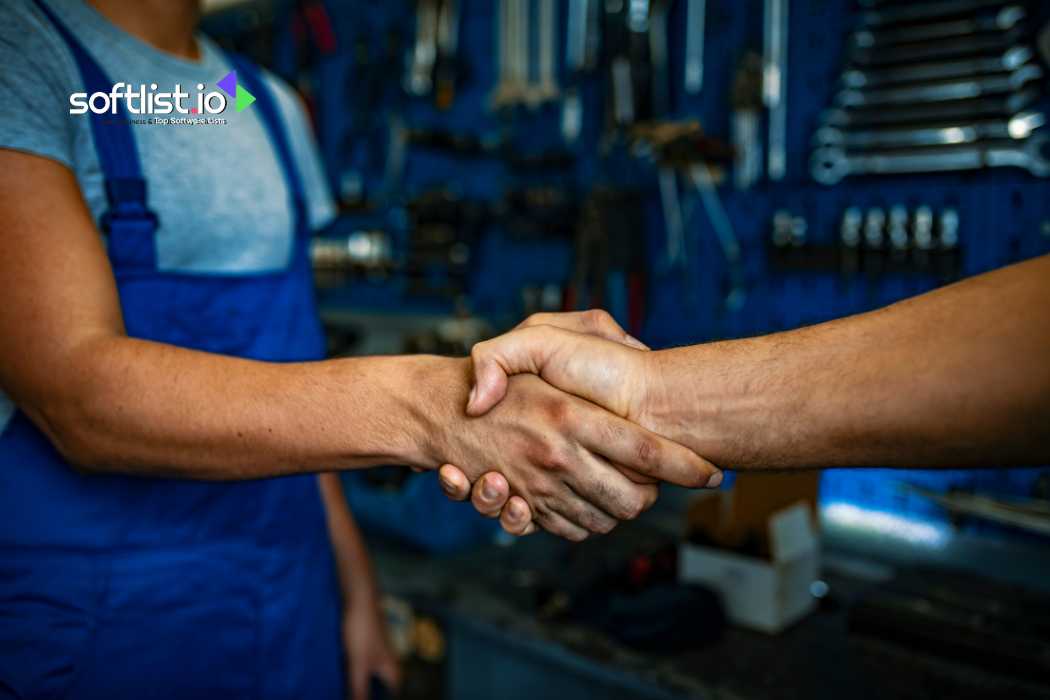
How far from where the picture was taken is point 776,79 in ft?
5.85

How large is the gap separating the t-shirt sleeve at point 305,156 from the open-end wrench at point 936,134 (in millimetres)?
1062

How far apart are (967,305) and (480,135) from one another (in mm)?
1913

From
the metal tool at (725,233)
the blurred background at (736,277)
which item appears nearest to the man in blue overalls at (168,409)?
the blurred background at (736,277)

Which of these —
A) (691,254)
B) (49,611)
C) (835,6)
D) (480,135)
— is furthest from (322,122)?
(49,611)

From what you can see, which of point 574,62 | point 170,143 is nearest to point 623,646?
point 170,143

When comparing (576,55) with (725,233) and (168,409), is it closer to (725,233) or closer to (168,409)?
(725,233)

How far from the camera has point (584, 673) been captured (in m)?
1.36

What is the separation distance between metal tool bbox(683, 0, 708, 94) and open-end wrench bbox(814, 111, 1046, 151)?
1.16ft

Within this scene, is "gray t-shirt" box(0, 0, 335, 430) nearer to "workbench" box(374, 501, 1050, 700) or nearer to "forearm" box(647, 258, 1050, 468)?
"forearm" box(647, 258, 1050, 468)

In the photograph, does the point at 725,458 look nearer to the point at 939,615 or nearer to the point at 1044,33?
the point at 939,615

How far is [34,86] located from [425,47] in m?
1.94

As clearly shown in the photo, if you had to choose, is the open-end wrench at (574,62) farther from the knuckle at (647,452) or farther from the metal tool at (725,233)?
the knuckle at (647,452)

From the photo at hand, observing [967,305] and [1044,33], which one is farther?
[1044,33]

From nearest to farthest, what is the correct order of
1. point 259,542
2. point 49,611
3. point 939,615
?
1. point 49,611
2. point 259,542
3. point 939,615
